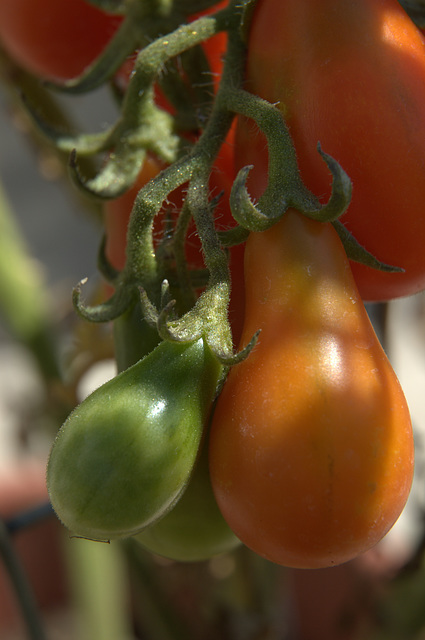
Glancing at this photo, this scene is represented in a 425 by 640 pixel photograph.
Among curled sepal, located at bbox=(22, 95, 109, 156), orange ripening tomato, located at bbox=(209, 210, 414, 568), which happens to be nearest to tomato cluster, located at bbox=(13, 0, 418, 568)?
orange ripening tomato, located at bbox=(209, 210, 414, 568)

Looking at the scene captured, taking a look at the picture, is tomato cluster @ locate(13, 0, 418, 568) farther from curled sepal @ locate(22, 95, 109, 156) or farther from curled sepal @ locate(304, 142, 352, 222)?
curled sepal @ locate(22, 95, 109, 156)

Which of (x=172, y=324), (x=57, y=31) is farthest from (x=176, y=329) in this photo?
(x=57, y=31)

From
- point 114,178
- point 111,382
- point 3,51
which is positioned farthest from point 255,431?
point 3,51

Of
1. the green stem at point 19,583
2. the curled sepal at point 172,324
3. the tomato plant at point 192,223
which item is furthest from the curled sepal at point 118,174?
the green stem at point 19,583

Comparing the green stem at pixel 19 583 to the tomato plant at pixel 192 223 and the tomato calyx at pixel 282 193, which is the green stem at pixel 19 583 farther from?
the tomato calyx at pixel 282 193

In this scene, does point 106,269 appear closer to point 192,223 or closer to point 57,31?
point 192,223

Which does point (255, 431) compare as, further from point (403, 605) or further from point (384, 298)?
point (403, 605)
